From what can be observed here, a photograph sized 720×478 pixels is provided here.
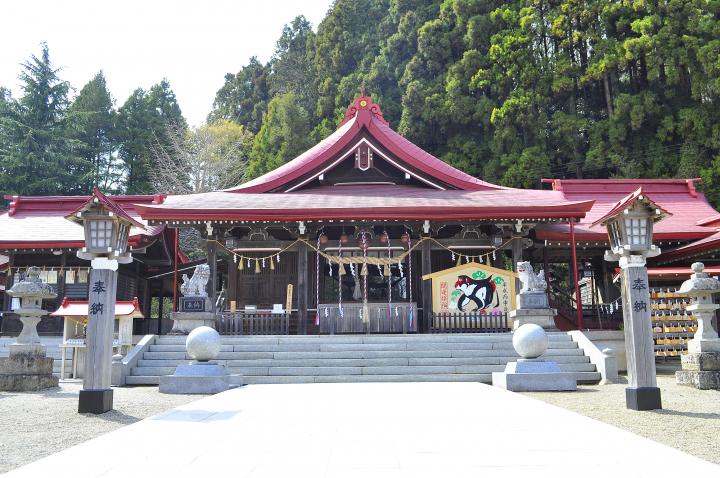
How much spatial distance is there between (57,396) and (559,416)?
805cm

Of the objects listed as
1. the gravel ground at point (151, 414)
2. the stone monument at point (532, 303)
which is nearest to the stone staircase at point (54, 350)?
the gravel ground at point (151, 414)

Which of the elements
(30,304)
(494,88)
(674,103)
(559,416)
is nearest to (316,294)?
Answer: (30,304)

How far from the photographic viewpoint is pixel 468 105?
1292 inches

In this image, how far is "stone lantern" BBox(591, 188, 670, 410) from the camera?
8172 millimetres

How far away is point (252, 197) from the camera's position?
17.5m

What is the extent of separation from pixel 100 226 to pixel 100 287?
3.10ft

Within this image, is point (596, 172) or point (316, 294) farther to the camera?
point (596, 172)

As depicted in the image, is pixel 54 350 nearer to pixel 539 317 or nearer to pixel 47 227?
pixel 47 227

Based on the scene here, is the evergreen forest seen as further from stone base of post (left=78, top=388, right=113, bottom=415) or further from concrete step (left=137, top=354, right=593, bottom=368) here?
stone base of post (left=78, top=388, right=113, bottom=415)

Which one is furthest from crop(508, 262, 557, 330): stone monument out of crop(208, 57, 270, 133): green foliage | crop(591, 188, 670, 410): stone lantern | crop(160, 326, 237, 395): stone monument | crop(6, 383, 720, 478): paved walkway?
crop(208, 57, 270, 133): green foliage

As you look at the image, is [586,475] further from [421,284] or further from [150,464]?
[421,284]

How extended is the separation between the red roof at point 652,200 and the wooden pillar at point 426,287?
3656mm

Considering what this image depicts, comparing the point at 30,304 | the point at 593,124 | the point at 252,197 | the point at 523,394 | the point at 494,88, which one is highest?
the point at 494,88

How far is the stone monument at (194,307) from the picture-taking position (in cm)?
1467
